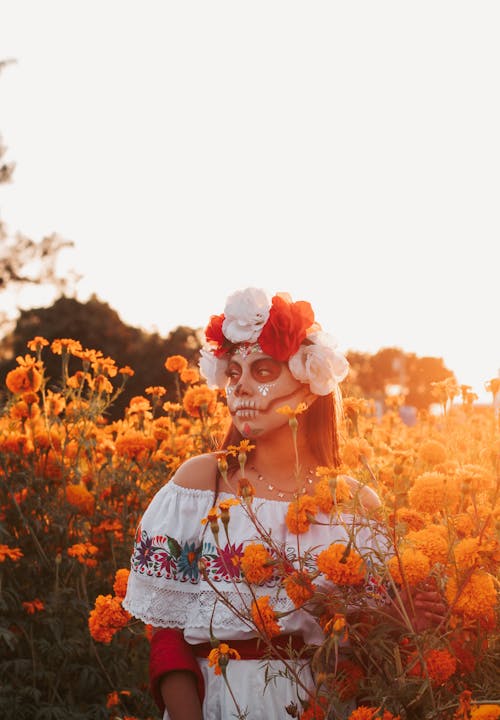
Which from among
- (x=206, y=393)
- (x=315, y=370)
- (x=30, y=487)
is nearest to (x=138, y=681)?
(x=30, y=487)

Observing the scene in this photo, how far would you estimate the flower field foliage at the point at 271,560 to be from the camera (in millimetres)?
1578

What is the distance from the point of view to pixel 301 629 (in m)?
2.00

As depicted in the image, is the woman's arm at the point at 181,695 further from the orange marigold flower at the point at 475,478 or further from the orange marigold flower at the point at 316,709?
the orange marigold flower at the point at 475,478

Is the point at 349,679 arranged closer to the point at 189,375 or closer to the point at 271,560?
the point at 271,560

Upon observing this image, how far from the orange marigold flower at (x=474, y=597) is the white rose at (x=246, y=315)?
89 cm

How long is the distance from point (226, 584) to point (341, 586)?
470 millimetres

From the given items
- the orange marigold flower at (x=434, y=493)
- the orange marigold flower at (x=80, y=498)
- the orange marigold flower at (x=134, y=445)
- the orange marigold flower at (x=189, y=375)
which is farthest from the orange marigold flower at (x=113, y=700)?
the orange marigold flower at (x=434, y=493)

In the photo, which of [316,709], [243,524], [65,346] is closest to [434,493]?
[316,709]

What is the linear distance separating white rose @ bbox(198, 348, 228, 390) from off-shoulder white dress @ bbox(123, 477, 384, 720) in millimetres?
321

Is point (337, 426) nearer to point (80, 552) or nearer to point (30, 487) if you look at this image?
point (80, 552)

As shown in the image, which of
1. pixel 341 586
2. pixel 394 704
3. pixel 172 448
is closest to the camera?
pixel 394 704

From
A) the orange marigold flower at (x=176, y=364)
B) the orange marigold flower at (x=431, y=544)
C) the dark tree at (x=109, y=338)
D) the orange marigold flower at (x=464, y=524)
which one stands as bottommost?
the orange marigold flower at (x=431, y=544)

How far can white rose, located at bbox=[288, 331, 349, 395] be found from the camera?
2.23m

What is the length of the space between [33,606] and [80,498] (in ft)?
1.36
